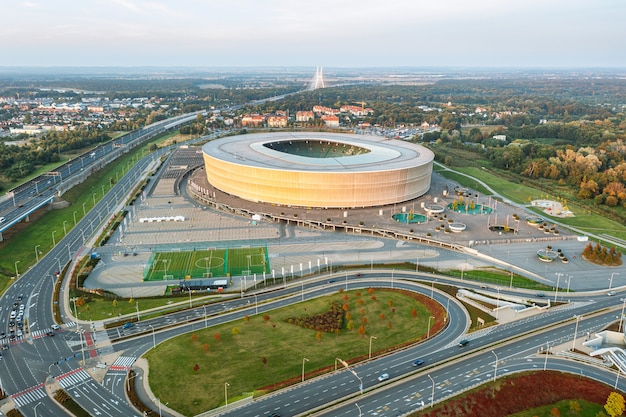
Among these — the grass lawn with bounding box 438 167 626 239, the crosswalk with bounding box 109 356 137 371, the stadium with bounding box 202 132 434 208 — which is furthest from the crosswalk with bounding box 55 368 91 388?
the grass lawn with bounding box 438 167 626 239

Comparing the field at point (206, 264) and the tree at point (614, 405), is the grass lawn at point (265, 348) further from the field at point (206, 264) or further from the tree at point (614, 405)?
the tree at point (614, 405)

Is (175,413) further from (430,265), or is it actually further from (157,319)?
(430,265)

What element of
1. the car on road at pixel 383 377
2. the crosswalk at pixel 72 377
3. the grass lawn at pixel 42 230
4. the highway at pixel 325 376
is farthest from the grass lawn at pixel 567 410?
the grass lawn at pixel 42 230

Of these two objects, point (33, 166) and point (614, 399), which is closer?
point (614, 399)

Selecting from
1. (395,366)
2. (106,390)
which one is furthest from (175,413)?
(395,366)

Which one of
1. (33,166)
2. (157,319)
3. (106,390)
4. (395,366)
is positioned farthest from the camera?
(33,166)

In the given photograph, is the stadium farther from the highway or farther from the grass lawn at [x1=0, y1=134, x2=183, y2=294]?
the grass lawn at [x1=0, y1=134, x2=183, y2=294]
